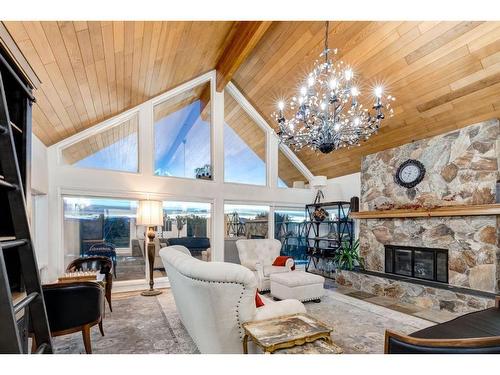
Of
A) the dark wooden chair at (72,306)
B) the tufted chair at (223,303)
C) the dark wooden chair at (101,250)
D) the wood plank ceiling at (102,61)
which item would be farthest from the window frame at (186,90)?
the tufted chair at (223,303)

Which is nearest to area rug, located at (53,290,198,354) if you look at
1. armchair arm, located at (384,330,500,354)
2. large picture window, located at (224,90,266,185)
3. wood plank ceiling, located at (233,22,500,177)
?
armchair arm, located at (384,330,500,354)

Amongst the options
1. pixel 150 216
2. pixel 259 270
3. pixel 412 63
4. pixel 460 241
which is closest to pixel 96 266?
pixel 150 216

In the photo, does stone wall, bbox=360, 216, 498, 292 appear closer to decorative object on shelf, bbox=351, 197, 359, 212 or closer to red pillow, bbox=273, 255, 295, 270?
decorative object on shelf, bbox=351, 197, 359, 212

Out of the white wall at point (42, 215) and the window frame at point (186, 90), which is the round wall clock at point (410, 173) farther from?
the white wall at point (42, 215)

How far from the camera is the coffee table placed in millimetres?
1771

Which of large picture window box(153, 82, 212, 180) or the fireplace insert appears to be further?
large picture window box(153, 82, 212, 180)

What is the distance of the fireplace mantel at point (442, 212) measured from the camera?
3842mm

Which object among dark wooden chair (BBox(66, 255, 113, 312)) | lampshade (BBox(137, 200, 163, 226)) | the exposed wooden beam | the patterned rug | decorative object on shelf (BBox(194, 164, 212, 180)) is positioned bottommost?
the patterned rug

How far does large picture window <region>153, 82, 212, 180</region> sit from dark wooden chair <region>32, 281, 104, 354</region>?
3.38 m

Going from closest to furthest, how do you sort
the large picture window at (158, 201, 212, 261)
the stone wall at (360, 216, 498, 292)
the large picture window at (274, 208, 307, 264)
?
1. the stone wall at (360, 216, 498, 292)
2. the large picture window at (158, 201, 212, 261)
3. the large picture window at (274, 208, 307, 264)

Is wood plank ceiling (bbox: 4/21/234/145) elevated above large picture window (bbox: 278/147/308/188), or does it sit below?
above

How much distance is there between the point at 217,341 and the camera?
221 cm

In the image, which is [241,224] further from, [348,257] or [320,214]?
[348,257]

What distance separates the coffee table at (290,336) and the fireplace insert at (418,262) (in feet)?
11.5
